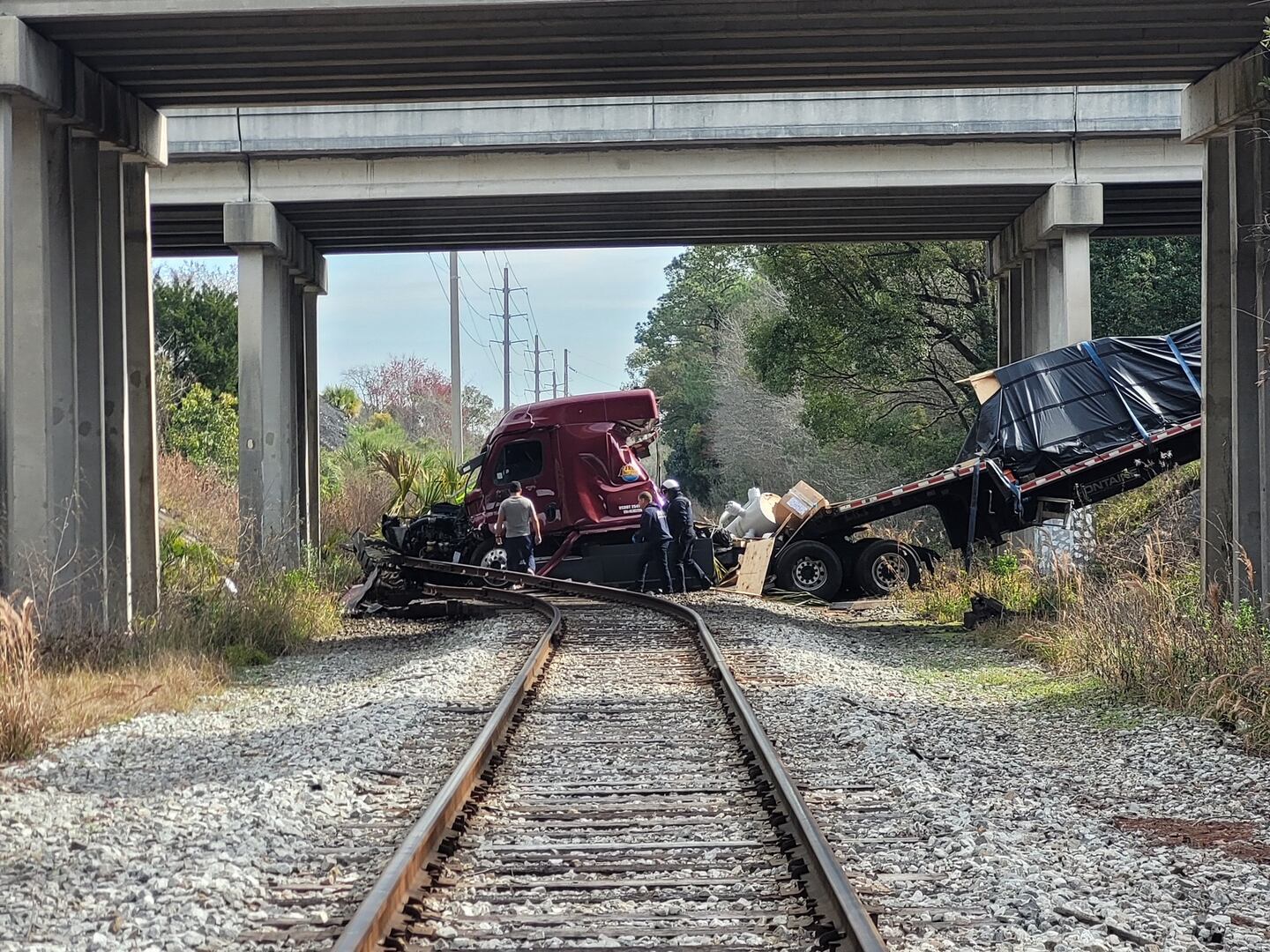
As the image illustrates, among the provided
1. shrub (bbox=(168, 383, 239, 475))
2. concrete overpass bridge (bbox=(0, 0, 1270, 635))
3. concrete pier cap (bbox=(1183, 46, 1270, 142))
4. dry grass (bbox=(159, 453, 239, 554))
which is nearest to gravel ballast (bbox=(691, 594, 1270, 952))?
concrete overpass bridge (bbox=(0, 0, 1270, 635))

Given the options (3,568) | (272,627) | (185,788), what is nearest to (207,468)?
(272,627)

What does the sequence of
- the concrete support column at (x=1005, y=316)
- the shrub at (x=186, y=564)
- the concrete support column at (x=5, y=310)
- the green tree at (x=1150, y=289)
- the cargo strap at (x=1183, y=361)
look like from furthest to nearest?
1. the green tree at (x=1150, y=289)
2. the concrete support column at (x=1005, y=316)
3. the cargo strap at (x=1183, y=361)
4. the shrub at (x=186, y=564)
5. the concrete support column at (x=5, y=310)

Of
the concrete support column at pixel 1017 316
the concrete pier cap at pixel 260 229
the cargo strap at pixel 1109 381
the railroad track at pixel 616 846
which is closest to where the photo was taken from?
the railroad track at pixel 616 846

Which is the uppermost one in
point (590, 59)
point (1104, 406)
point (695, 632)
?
point (590, 59)

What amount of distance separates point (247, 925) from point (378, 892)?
20.4 inches

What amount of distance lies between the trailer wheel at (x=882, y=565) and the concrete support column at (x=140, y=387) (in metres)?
11.0

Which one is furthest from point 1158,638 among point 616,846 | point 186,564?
point 186,564

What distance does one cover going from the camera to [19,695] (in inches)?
364

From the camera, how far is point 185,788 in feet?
25.8

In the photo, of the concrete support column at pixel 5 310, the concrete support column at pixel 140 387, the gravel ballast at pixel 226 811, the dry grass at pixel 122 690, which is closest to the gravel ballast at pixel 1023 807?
the gravel ballast at pixel 226 811

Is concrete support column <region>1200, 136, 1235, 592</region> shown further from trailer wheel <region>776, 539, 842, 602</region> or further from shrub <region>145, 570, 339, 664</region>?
shrub <region>145, 570, 339, 664</region>

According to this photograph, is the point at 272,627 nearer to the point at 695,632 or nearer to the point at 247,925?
the point at 695,632

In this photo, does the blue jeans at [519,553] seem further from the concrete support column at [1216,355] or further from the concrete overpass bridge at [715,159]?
the concrete support column at [1216,355]

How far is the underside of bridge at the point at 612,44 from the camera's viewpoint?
13109mm
